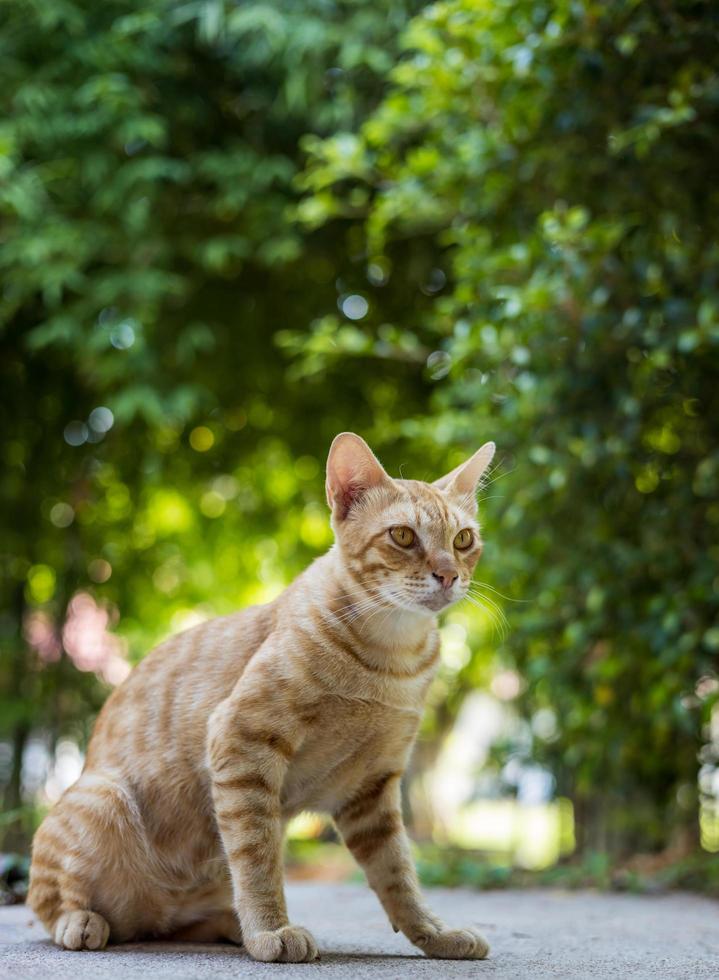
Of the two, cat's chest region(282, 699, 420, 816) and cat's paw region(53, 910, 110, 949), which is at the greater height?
cat's chest region(282, 699, 420, 816)

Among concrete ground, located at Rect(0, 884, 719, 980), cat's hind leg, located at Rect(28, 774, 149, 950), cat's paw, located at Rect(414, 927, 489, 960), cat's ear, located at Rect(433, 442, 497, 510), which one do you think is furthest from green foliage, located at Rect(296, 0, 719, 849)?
cat's hind leg, located at Rect(28, 774, 149, 950)

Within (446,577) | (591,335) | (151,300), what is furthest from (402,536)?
(151,300)

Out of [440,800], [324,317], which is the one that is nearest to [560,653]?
[324,317]

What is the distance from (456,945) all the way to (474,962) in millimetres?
55

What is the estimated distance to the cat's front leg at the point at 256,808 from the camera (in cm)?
198

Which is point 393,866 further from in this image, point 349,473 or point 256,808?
point 349,473

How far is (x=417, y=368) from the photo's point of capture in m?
5.36

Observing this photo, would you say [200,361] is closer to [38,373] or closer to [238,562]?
[38,373]

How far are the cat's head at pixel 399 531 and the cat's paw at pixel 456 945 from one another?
646 mm

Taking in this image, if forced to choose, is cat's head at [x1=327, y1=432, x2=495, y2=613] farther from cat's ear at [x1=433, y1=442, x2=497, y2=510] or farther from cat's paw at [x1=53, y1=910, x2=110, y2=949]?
cat's paw at [x1=53, y1=910, x2=110, y2=949]

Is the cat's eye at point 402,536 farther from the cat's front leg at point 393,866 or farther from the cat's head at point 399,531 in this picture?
the cat's front leg at point 393,866

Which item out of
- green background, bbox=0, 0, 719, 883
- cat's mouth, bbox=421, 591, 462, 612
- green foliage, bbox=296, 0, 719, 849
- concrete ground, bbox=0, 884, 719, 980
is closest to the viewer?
concrete ground, bbox=0, 884, 719, 980

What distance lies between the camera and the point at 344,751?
7.02 feet

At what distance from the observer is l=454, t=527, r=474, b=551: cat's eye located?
2.21 m
